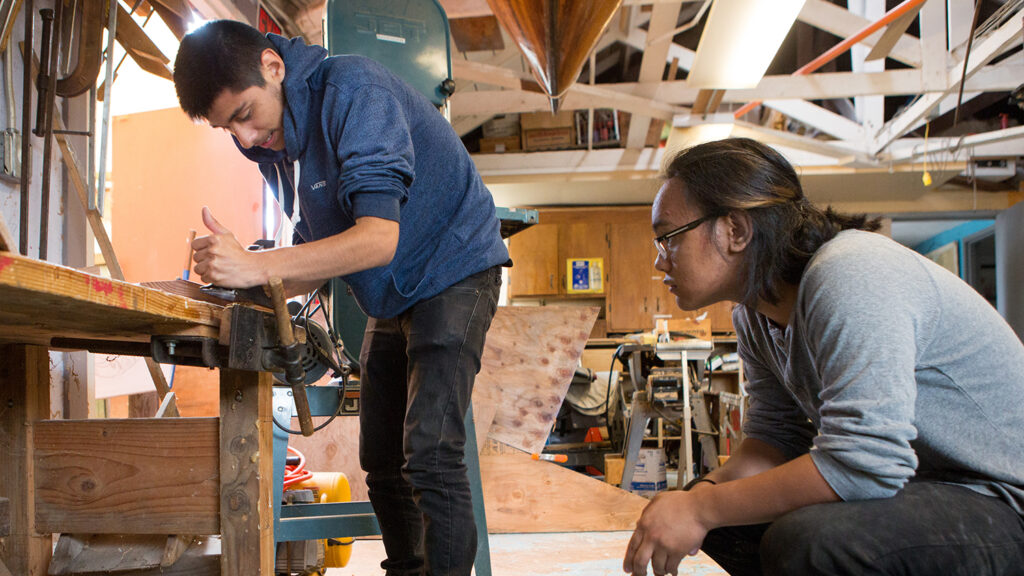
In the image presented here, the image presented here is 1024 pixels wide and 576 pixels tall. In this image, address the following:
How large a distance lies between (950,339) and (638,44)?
15.7 feet

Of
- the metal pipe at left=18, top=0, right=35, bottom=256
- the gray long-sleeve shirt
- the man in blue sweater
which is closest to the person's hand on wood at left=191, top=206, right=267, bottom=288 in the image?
the man in blue sweater

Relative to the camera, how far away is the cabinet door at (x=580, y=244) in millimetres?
7457

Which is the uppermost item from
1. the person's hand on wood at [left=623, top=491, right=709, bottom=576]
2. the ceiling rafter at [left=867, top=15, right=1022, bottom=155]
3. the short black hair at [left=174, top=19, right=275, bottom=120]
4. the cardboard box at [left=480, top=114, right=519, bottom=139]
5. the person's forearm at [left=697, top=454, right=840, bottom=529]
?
the cardboard box at [left=480, top=114, right=519, bottom=139]

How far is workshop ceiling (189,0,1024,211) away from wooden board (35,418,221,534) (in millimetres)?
2049

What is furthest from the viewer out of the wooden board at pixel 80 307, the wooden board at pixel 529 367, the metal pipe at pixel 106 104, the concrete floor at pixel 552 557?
the wooden board at pixel 529 367

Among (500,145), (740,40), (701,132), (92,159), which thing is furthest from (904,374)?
(500,145)

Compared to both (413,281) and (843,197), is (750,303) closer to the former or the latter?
(413,281)

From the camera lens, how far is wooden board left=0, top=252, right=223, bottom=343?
58 centimetres

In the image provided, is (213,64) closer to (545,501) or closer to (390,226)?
Answer: (390,226)

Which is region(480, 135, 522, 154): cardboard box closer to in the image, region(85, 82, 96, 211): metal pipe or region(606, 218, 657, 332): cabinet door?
region(606, 218, 657, 332): cabinet door

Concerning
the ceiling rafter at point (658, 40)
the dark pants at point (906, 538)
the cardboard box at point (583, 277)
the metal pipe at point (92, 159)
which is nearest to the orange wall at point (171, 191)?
the metal pipe at point (92, 159)

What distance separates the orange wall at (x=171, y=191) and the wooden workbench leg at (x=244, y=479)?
2488 millimetres

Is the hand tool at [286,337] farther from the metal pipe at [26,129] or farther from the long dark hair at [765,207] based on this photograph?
the metal pipe at [26,129]

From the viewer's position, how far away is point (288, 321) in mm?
922
